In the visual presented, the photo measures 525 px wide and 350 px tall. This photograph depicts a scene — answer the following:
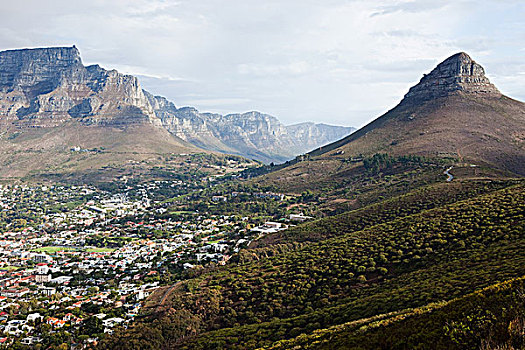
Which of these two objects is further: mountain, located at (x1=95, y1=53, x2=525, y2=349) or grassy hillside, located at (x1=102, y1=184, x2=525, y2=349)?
grassy hillside, located at (x1=102, y1=184, x2=525, y2=349)

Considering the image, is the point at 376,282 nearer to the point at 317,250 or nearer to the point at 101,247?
the point at 317,250

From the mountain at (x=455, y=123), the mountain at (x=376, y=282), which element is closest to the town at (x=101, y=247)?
the mountain at (x=376, y=282)

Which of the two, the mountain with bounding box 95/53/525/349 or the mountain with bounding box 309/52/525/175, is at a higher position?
the mountain with bounding box 309/52/525/175

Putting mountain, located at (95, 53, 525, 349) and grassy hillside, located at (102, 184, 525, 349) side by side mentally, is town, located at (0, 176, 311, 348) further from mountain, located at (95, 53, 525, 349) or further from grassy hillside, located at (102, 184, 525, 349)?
grassy hillside, located at (102, 184, 525, 349)

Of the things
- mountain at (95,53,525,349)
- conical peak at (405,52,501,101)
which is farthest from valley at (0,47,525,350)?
conical peak at (405,52,501,101)

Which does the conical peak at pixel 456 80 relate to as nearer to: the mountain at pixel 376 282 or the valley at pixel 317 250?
the valley at pixel 317 250

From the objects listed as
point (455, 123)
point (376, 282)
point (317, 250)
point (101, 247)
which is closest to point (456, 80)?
point (455, 123)

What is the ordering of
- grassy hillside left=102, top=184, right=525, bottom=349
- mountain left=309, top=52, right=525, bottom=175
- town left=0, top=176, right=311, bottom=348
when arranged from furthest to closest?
1. mountain left=309, top=52, right=525, bottom=175
2. town left=0, top=176, right=311, bottom=348
3. grassy hillside left=102, top=184, right=525, bottom=349
